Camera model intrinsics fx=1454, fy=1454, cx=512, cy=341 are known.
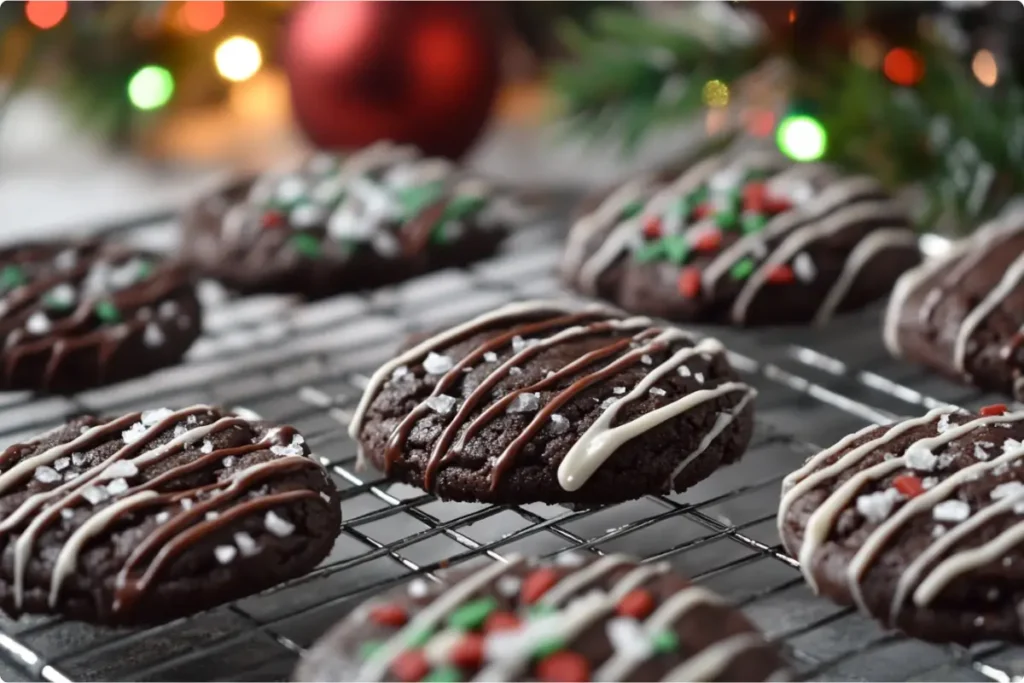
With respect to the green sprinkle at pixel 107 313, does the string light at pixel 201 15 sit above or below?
above

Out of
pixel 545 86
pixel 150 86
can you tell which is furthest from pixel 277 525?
pixel 150 86

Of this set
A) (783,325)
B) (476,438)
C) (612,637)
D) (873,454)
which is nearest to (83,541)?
(476,438)

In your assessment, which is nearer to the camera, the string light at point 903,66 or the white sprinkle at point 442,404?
the white sprinkle at point 442,404

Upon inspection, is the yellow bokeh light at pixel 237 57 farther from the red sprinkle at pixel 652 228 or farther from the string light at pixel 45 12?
the red sprinkle at pixel 652 228

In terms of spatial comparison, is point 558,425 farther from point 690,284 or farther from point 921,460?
point 690,284

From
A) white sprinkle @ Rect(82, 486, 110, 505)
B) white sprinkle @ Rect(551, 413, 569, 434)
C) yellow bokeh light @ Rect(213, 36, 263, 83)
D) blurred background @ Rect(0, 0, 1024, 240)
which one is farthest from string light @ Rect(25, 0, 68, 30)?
white sprinkle @ Rect(551, 413, 569, 434)

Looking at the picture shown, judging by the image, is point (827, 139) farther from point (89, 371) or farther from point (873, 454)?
point (89, 371)

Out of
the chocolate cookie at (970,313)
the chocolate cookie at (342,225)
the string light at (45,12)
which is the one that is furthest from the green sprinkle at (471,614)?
the string light at (45,12)

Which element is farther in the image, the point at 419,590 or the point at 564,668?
the point at 419,590
